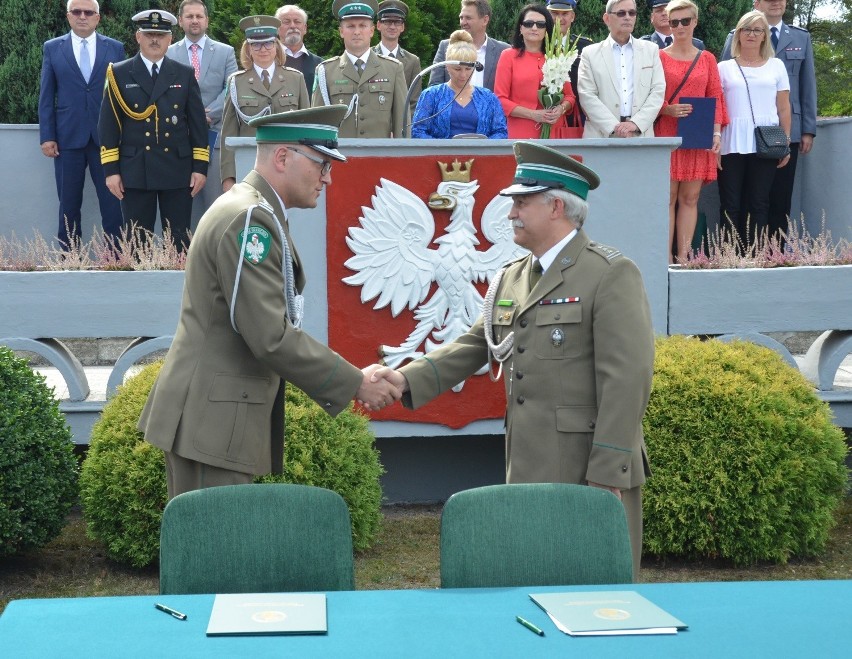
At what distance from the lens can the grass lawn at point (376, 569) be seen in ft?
19.6

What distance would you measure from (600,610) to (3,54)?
33.9 ft

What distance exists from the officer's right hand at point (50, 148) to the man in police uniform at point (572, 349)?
6020mm

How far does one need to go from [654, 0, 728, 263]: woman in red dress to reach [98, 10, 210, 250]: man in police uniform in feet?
10.7

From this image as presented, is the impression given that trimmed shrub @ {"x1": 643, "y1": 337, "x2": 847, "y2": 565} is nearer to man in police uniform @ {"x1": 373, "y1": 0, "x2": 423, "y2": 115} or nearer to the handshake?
Answer: the handshake

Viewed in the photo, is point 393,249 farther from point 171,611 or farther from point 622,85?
point 171,611

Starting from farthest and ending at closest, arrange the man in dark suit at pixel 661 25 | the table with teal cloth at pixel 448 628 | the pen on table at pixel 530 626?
the man in dark suit at pixel 661 25 → the pen on table at pixel 530 626 → the table with teal cloth at pixel 448 628

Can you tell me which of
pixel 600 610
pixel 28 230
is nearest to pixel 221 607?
pixel 600 610

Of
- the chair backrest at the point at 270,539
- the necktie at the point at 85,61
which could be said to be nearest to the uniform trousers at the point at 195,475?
the chair backrest at the point at 270,539

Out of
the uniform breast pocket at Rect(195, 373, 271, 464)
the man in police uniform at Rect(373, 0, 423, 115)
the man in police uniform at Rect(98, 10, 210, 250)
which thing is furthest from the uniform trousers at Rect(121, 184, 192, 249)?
the uniform breast pocket at Rect(195, 373, 271, 464)

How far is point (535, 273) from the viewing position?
14.4 feet

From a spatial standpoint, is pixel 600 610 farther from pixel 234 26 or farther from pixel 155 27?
pixel 234 26

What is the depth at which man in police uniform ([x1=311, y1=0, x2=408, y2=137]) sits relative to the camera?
8.66 metres

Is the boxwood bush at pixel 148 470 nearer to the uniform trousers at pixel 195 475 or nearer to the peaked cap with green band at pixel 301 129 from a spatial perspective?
the uniform trousers at pixel 195 475

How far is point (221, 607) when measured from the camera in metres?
3.06
